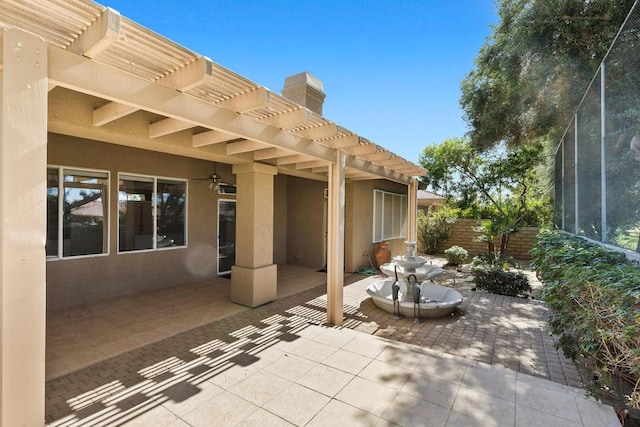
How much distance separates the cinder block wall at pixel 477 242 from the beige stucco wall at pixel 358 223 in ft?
17.7

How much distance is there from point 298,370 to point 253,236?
3174mm

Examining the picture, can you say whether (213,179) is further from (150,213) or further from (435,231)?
(435,231)

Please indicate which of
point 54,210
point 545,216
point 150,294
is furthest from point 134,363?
point 545,216

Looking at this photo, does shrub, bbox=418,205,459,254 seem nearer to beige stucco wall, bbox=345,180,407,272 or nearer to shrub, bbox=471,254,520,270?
beige stucco wall, bbox=345,180,407,272

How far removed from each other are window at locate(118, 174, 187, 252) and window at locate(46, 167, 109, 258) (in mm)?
327

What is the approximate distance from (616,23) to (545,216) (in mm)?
10427

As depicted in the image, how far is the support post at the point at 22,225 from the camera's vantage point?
1.96 metres

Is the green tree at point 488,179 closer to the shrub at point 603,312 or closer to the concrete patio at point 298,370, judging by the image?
the concrete patio at point 298,370

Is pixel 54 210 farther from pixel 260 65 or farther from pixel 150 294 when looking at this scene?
pixel 260 65

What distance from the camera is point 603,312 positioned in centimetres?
259

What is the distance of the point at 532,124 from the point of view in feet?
30.5

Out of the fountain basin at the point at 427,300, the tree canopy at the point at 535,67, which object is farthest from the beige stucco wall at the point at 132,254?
the tree canopy at the point at 535,67

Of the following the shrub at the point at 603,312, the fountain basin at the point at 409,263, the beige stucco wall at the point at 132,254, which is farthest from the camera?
the fountain basin at the point at 409,263

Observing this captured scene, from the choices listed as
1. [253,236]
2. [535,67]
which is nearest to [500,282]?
[535,67]
